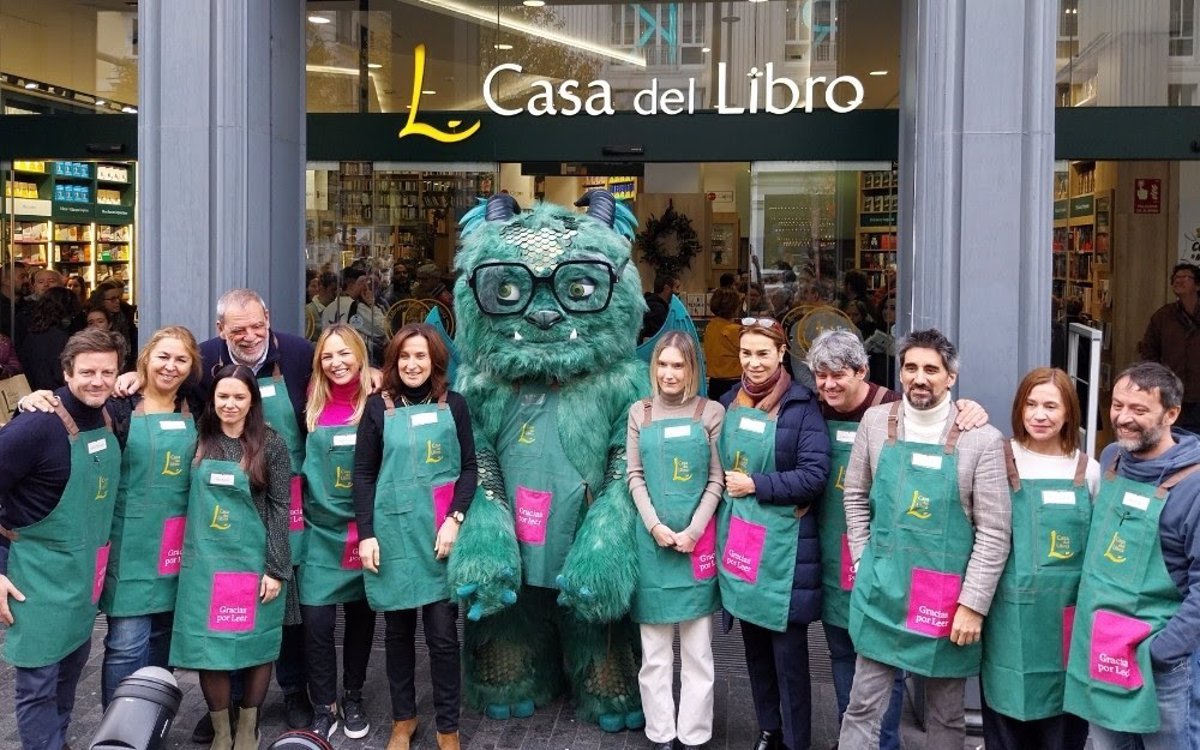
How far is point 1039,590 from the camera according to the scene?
4004mm

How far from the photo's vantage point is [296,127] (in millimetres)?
6773

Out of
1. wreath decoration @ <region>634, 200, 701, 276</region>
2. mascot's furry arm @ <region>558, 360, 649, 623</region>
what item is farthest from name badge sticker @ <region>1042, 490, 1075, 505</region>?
wreath decoration @ <region>634, 200, 701, 276</region>

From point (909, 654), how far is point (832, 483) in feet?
2.51

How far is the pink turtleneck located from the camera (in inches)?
196

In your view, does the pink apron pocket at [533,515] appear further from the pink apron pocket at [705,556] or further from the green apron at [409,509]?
the pink apron pocket at [705,556]

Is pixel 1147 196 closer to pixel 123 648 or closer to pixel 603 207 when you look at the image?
pixel 603 207

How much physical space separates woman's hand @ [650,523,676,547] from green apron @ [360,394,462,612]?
885 mm

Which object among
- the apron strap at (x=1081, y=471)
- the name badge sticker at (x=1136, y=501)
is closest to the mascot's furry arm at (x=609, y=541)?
the apron strap at (x=1081, y=471)

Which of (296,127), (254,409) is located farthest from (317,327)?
(254,409)

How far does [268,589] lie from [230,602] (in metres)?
0.15

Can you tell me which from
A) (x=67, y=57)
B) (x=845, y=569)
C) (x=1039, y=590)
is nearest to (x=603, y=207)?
(x=845, y=569)

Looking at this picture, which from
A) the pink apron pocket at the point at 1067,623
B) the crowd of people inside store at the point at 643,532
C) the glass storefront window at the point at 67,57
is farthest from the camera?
the glass storefront window at the point at 67,57

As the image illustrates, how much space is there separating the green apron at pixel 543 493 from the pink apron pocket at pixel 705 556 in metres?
0.57

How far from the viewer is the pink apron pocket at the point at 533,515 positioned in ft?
16.6
